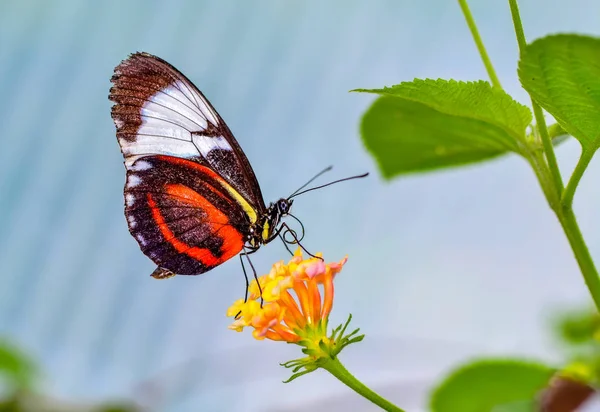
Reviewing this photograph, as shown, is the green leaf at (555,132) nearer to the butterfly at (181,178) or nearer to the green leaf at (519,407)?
the green leaf at (519,407)

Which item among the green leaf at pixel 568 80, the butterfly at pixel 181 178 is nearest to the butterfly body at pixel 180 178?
the butterfly at pixel 181 178

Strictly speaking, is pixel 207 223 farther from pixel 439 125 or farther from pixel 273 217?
pixel 439 125

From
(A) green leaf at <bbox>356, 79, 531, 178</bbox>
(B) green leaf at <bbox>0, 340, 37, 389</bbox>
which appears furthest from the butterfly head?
(B) green leaf at <bbox>0, 340, 37, 389</bbox>

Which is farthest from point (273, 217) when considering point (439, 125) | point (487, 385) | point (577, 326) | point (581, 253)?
point (577, 326)

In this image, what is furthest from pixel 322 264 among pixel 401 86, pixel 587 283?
pixel 587 283

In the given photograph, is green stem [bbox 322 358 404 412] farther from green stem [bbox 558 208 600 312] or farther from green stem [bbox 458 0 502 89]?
green stem [bbox 458 0 502 89]
